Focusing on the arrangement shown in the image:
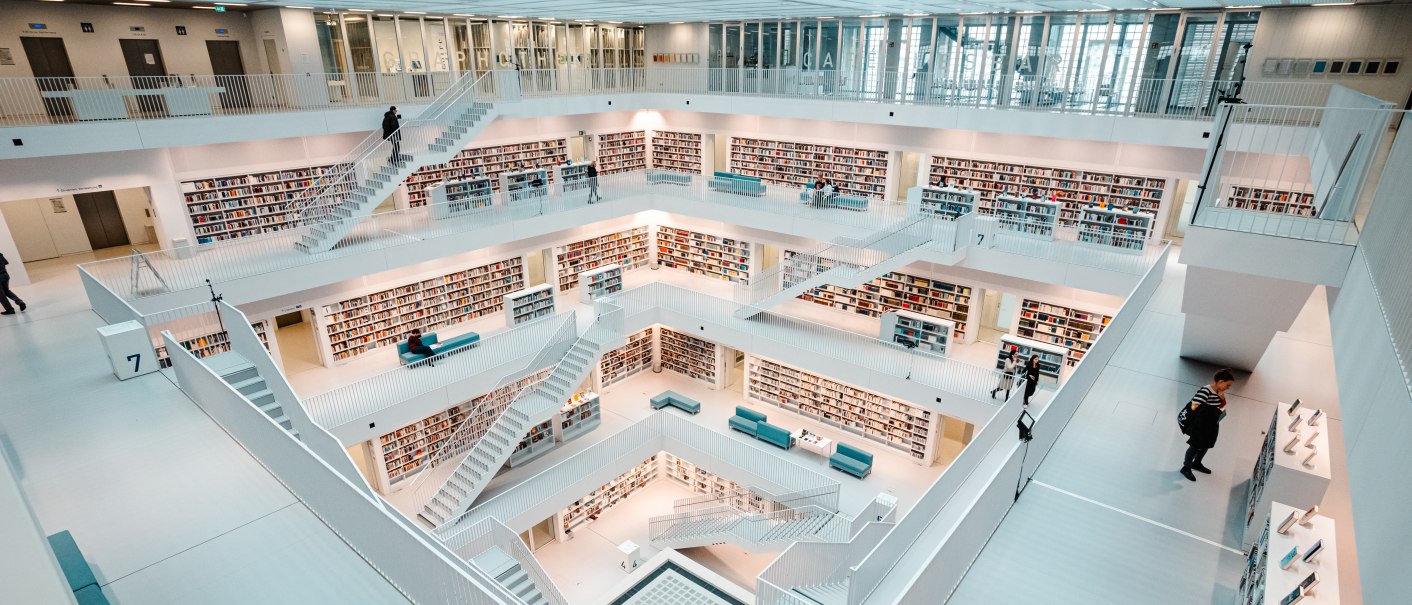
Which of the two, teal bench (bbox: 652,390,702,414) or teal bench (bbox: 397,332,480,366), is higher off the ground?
teal bench (bbox: 397,332,480,366)

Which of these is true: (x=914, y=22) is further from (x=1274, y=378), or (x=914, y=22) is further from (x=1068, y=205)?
(x=1274, y=378)

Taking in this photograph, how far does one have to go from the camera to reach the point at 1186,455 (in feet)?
20.9

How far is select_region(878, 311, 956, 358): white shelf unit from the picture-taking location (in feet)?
44.9

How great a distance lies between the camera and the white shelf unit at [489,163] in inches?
626

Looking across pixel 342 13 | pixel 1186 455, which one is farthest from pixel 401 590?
pixel 342 13

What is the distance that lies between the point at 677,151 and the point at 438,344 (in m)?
9.90

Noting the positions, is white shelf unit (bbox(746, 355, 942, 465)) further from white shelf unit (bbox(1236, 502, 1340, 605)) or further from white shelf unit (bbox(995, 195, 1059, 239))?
white shelf unit (bbox(1236, 502, 1340, 605))

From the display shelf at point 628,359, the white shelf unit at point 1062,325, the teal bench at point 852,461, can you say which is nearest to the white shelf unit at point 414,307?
the display shelf at point 628,359

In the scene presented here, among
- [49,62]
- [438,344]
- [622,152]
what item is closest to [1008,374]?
[438,344]

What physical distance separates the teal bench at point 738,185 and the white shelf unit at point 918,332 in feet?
15.5

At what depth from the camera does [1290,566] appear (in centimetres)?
423

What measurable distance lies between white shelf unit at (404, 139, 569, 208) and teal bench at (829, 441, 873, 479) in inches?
409

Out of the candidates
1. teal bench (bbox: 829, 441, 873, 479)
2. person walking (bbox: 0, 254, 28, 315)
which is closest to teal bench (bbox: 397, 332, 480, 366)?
person walking (bbox: 0, 254, 28, 315)

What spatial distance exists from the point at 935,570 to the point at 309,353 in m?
Result: 14.0
